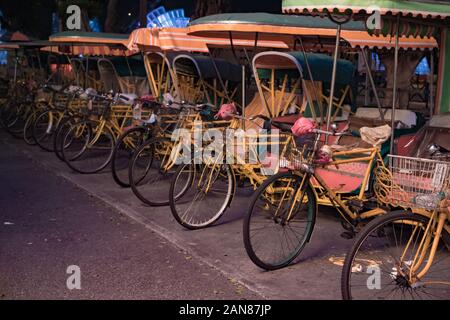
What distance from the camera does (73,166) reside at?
29.7ft

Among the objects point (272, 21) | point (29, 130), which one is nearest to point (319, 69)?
point (272, 21)

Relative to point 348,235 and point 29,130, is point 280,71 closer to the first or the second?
point 348,235

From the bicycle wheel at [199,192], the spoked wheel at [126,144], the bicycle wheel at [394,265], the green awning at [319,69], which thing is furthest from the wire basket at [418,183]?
the spoked wheel at [126,144]

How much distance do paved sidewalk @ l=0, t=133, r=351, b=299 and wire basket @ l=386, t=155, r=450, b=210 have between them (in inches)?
38.3

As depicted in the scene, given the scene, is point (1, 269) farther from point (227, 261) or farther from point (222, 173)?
point (222, 173)

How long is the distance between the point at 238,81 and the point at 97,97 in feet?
8.21

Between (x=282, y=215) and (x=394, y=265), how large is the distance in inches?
39.2

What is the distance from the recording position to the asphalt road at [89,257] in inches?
181

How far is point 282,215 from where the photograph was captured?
5043 mm

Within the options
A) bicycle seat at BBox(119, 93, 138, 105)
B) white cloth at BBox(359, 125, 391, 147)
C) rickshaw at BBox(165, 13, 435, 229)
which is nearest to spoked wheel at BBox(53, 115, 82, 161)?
bicycle seat at BBox(119, 93, 138, 105)

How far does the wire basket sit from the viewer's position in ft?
12.5

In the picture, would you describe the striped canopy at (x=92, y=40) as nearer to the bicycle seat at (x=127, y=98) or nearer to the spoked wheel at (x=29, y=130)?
the spoked wheel at (x=29, y=130)

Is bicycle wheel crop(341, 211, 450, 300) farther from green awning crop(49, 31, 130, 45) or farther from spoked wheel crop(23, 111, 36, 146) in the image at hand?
spoked wheel crop(23, 111, 36, 146)
